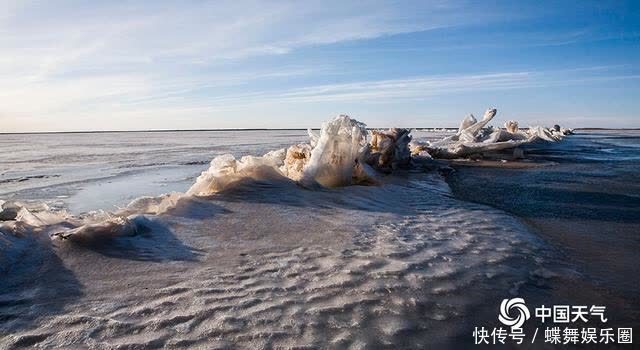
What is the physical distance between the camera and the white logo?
78.8 inches

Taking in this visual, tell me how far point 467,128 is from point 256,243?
13.2 m

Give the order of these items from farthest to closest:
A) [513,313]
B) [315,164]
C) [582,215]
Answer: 1. [315,164]
2. [582,215]
3. [513,313]

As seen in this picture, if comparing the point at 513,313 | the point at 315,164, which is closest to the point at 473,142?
the point at 315,164

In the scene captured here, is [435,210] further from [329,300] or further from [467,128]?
[467,128]

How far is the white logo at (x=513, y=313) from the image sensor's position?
6.57 feet

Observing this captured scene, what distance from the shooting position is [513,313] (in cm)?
208

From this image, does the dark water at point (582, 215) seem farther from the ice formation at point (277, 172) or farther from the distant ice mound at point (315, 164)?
the distant ice mound at point (315, 164)

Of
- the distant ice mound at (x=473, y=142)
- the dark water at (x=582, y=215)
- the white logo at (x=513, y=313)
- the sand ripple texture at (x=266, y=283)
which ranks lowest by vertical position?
the dark water at (x=582, y=215)

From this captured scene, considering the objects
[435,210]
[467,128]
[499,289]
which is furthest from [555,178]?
[467,128]

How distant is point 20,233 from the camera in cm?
293

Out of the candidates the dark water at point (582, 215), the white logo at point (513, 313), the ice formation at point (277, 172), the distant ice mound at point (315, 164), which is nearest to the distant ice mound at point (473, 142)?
the ice formation at point (277, 172)

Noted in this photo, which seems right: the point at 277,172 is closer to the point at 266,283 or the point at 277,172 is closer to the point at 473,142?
the point at 266,283

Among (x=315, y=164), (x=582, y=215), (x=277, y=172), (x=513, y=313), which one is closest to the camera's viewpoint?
(x=513, y=313)

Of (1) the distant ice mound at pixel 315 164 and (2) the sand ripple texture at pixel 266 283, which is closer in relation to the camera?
(2) the sand ripple texture at pixel 266 283
